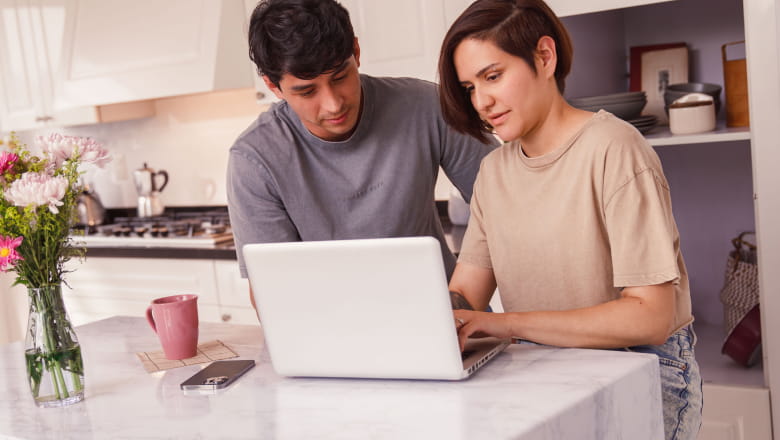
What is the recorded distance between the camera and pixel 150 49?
333cm

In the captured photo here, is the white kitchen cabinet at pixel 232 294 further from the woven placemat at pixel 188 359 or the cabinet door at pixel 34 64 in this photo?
the woven placemat at pixel 188 359

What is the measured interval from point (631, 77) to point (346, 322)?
6.10ft

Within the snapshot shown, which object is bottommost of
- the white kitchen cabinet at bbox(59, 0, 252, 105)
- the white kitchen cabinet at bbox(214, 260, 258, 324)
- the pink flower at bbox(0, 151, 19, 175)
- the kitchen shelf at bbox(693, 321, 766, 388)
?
the kitchen shelf at bbox(693, 321, 766, 388)

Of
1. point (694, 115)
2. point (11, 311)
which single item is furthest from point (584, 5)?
point (11, 311)

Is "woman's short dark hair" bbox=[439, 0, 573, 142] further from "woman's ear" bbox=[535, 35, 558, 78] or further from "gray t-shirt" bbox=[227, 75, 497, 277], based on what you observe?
"gray t-shirt" bbox=[227, 75, 497, 277]

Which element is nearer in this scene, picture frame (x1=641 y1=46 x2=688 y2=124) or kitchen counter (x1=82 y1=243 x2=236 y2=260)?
picture frame (x1=641 y1=46 x2=688 y2=124)

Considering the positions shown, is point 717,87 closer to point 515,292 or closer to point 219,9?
point 515,292

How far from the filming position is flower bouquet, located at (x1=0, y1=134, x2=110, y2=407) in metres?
1.21

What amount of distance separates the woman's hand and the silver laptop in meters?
0.04

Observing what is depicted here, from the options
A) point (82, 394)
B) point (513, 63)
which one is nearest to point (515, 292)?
point (513, 63)

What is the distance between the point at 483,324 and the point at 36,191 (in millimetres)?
706

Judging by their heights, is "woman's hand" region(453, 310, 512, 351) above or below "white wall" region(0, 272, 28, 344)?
above

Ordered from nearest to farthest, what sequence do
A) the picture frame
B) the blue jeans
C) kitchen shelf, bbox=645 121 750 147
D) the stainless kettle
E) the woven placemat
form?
1. the blue jeans
2. the woven placemat
3. kitchen shelf, bbox=645 121 750 147
4. the picture frame
5. the stainless kettle

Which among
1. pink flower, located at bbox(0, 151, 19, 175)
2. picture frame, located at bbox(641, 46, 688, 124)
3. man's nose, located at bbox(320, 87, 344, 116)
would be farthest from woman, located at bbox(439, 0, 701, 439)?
picture frame, located at bbox(641, 46, 688, 124)
